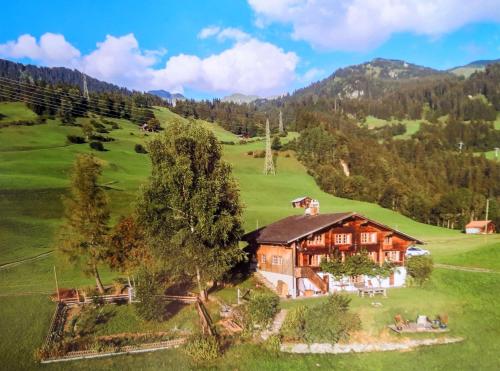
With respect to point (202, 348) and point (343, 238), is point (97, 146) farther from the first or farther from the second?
point (202, 348)

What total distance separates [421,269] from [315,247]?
36.7 feet

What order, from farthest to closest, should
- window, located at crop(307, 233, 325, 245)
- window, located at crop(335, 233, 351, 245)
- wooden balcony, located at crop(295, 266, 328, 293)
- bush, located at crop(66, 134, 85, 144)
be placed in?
bush, located at crop(66, 134, 85, 144), window, located at crop(335, 233, 351, 245), window, located at crop(307, 233, 325, 245), wooden balcony, located at crop(295, 266, 328, 293)

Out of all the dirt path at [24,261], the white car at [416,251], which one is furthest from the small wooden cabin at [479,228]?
the dirt path at [24,261]

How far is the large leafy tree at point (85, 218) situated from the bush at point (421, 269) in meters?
30.0

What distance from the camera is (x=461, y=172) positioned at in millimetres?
160125

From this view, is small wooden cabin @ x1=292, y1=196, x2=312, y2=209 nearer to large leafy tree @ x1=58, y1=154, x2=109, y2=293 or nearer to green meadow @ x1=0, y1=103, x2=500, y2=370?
green meadow @ x1=0, y1=103, x2=500, y2=370

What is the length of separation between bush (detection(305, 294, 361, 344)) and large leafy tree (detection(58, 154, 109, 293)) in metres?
17.7

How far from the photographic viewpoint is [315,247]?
134 feet

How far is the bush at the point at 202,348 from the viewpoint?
24625 millimetres

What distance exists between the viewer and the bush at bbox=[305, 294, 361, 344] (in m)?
27.8

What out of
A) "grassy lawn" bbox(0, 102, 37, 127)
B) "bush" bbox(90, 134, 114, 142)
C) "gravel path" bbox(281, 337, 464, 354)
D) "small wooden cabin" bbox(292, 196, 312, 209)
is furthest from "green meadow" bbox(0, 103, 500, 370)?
"grassy lawn" bbox(0, 102, 37, 127)

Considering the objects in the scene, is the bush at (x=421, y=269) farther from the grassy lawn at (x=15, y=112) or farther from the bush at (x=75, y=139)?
the grassy lawn at (x=15, y=112)

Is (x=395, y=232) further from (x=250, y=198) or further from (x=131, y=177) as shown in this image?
(x=131, y=177)

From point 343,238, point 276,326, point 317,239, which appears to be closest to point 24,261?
point 276,326
